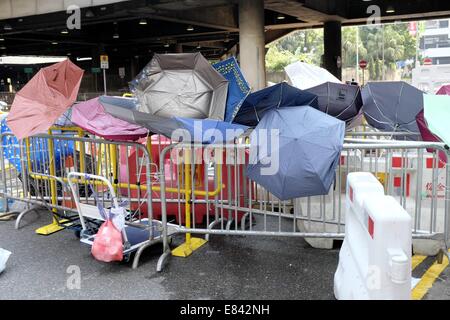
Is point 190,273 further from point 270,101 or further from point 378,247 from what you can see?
point 378,247

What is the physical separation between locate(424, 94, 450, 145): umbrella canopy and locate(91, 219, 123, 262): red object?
125 inches

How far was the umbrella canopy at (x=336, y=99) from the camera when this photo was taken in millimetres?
5750

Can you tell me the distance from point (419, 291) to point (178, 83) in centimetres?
319

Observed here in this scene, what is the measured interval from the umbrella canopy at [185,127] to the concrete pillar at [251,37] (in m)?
Answer: 8.09

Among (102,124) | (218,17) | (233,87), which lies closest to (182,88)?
(233,87)

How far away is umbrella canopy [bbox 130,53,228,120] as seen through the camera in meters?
5.05

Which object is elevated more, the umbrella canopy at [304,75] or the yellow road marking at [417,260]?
the umbrella canopy at [304,75]

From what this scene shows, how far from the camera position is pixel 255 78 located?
1227 centimetres

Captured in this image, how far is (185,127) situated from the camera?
4383 millimetres

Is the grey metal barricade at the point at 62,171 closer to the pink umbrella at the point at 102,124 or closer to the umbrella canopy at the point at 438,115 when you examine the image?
the pink umbrella at the point at 102,124

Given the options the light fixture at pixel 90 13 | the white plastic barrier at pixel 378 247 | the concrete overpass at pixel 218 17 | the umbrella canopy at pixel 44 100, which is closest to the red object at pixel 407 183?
the white plastic barrier at pixel 378 247

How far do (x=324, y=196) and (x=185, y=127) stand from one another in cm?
169

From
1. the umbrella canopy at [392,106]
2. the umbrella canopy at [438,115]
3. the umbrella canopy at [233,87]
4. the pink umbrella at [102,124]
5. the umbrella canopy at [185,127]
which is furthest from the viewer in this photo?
the umbrella canopy at [392,106]
